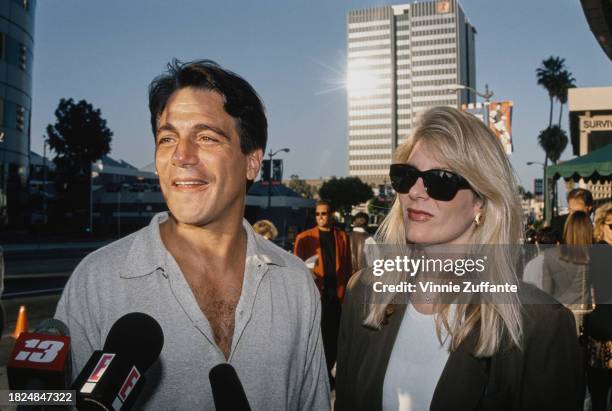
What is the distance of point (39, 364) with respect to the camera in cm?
121

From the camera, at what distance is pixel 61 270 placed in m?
20.6

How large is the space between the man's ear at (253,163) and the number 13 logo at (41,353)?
1626mm

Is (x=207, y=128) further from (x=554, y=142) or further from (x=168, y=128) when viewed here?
(x=554, y=142)

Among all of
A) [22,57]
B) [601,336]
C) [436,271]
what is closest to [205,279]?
[436,271]

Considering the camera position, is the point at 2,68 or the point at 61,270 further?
the point at 2,68

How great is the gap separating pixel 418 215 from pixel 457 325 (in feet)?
1.80

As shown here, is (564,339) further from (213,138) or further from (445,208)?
(213,138)

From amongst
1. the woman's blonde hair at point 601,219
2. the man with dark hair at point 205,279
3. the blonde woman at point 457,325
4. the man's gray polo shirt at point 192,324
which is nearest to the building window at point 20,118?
the woman's blonde hair at point 601,219

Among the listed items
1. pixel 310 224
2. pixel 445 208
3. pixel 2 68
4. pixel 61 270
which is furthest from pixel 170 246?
pixel 2 68

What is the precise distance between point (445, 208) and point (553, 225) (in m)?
5.80

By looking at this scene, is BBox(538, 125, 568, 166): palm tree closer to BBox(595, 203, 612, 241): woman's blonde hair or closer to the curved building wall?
the curved building wall

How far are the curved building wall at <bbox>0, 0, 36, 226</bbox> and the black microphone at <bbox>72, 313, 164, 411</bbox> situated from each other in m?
42.6

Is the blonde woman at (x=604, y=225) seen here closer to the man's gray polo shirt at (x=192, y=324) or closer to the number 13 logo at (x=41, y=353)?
the man's gray polo shirt at (x=192, y=324)

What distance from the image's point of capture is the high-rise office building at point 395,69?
17862cm
